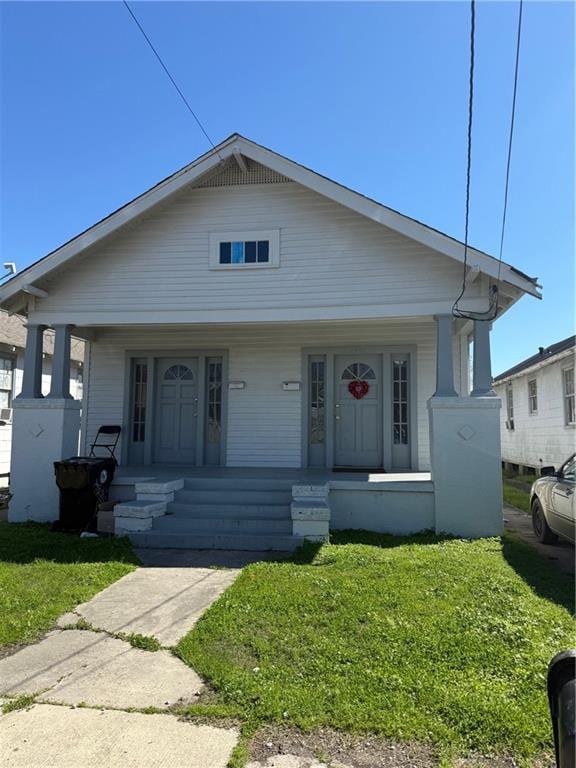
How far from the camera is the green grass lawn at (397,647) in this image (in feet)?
8.69

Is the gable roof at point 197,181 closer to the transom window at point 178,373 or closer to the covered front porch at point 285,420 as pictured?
the covered front porch at point 285,420

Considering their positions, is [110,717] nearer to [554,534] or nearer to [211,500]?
[211,500]

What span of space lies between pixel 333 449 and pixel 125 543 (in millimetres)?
4210

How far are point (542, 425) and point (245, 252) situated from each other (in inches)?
444

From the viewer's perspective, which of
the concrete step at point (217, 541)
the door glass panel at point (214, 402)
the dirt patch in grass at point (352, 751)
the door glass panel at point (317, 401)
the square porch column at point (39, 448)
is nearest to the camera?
the dirt patch in grass at point (352, 751)

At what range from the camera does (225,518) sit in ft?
22.5

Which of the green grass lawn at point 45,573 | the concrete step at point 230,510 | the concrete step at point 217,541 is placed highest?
the concrete step at point 230,510

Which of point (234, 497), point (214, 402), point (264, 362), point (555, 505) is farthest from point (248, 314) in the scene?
point (555, 505)

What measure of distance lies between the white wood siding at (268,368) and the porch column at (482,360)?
6.47 ft

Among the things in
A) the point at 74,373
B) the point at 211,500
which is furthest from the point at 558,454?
the point at 74,373

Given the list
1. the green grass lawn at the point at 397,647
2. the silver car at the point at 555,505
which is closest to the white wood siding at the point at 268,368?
the silver car at the point at 555,505

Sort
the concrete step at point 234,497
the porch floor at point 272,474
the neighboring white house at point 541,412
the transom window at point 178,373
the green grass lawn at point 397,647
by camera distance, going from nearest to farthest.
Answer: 1. the green grass lawn at point 397,647
2. the concrete step at point 234,497
3. the porch floor at point 272,474
4. the transom window at point 178,373
5. the neighboring white house at point 541,412

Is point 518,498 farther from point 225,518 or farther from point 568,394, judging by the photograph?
point 225,518

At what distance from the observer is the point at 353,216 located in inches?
305
